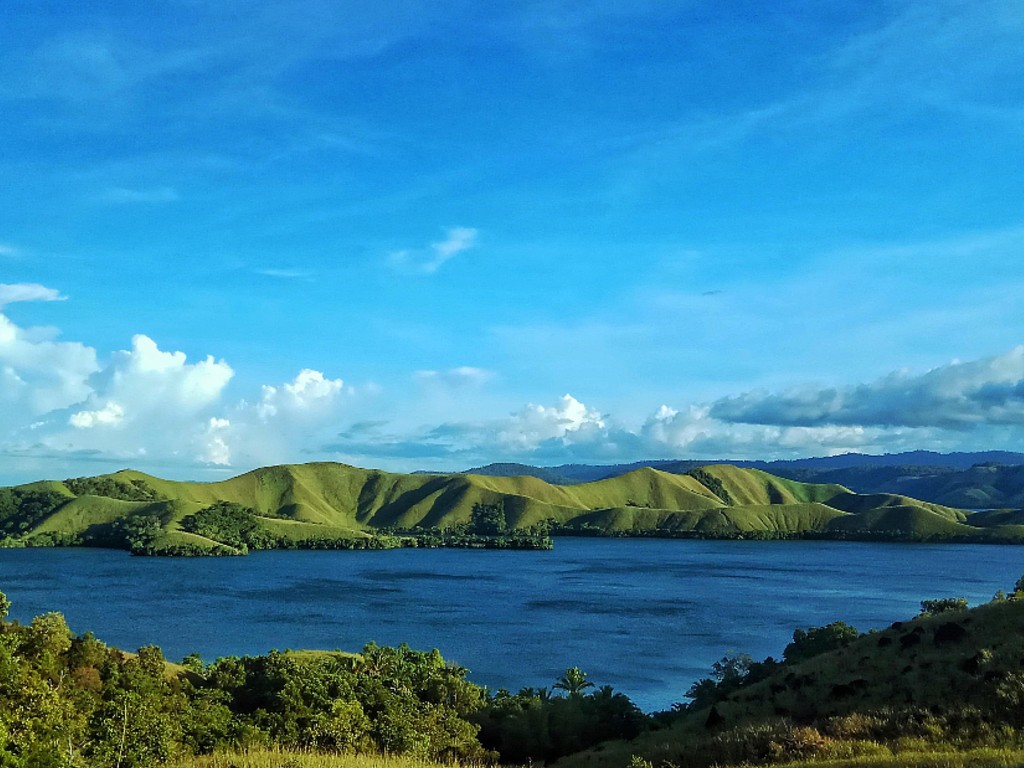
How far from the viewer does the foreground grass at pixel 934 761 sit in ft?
59.9

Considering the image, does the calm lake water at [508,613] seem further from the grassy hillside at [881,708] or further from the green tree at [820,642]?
the grassy hillside at [881,708]

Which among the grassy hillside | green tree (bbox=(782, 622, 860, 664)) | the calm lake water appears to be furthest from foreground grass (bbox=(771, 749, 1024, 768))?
the calm lake water

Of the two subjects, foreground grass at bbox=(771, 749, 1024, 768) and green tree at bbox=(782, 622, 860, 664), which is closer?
foreground grass at bbox=(771, 749, 1024, 768)

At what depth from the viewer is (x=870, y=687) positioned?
3531cm

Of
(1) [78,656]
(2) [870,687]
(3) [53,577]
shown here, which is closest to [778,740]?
(2) [870,687]

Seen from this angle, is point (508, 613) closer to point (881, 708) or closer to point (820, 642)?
point (820, 642)

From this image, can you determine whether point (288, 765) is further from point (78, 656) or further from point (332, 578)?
point (332, 578)

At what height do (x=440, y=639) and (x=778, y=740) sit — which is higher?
(x=778, y=740)

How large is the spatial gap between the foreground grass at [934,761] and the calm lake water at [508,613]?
56832 mm

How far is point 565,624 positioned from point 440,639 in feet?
72.0

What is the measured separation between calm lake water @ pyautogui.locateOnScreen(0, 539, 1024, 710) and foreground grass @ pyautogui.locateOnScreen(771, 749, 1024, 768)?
56832mm

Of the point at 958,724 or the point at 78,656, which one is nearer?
the point at 958,724

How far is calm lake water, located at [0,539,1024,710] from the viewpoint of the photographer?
98.8m

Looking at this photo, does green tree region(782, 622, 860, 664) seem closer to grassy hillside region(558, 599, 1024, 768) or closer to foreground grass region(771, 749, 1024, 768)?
grassy hillside region(558, 599, 1024, 768)
